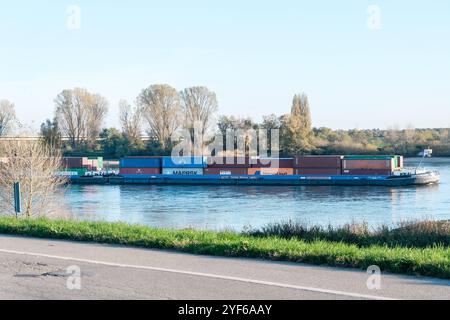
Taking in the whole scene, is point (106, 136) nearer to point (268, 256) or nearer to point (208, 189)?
point (208, 189)

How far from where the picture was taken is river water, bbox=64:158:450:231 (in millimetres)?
30406

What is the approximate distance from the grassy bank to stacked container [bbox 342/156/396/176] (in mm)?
51333

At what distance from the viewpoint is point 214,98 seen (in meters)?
75.8

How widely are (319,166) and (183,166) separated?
49.6ft

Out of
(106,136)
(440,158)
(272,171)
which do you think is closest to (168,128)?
(106,136)

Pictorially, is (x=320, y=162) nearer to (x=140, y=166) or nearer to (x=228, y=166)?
(x=228, y=166)

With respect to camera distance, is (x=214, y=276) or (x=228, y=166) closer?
(x=214, y=276)

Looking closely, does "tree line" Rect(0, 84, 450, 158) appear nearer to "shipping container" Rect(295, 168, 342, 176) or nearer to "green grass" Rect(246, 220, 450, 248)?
"shipping container" Rect(295, 168, 342, 176)

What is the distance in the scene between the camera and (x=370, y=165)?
60250 mm

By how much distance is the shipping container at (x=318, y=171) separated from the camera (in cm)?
6067

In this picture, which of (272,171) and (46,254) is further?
(272,171)

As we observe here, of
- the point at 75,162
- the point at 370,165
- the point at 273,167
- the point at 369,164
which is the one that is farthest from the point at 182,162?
the point at 370,165

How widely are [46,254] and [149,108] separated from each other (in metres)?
66.4

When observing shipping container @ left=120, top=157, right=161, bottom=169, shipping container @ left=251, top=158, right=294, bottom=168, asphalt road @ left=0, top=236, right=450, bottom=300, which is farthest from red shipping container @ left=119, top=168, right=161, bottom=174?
asphalt road @ left=0, top=236, right=450, bottom=300
